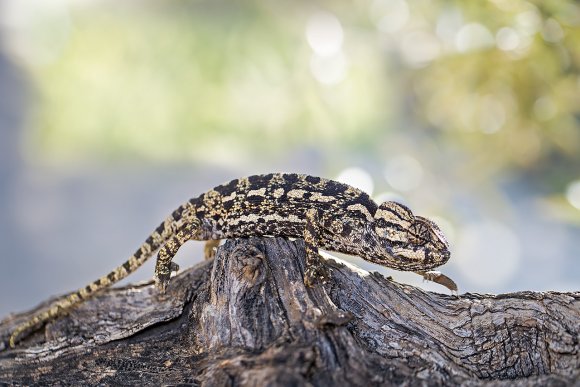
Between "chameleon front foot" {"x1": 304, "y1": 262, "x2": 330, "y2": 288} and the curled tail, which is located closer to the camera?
"chameleon front foot" {"x1": 304, "y1": 262, "x2": 330, "y2": 288}

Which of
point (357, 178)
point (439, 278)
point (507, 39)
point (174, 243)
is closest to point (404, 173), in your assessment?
point (357, 178)

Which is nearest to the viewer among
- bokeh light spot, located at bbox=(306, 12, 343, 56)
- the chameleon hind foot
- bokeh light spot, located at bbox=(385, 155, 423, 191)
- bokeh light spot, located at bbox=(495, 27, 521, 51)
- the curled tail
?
the chameleon hind foot

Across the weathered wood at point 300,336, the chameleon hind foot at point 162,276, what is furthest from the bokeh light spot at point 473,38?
the chameleon hind foot at point 162,276

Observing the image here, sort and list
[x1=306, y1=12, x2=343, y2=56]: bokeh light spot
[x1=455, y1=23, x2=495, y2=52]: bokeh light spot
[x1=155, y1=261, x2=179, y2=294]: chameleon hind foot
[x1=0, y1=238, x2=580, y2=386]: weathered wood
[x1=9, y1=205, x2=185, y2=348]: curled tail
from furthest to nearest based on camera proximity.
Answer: [x1=306, y1=12, x2=343, y2=56]: bokeh light spot, [x1=455, y1=23, x2=495, y2=52]: bokeh light spot, [x1=9, y1=205, x2=185, y2=348]: curled tail, [x1=155, y1=261, x2=179, y2=294]: chameleon hind foot, [x1=0, y1=238, x2=580, y2=386]: weathered wood

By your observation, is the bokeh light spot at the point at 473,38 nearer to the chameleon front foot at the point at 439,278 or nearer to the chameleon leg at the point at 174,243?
the chameleon front foot at the point at 439,278

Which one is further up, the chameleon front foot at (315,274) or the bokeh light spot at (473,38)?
the bokeh light spot at (473,38)

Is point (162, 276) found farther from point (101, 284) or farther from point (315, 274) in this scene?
point (315, 274)

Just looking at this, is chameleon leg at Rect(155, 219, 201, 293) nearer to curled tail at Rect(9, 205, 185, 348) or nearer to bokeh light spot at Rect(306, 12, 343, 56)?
curled tail at Rect(9, 205, 185, 348)

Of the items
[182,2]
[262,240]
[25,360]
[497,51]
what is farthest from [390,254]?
[182,2]

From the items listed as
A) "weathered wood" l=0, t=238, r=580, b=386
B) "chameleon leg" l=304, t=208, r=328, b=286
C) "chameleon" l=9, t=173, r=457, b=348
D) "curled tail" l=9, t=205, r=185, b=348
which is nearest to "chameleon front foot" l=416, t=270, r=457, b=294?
"chameleon" l=9, t=173, r=457, b=348

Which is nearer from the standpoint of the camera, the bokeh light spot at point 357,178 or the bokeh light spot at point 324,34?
the bokeh light spot at point 357,178
